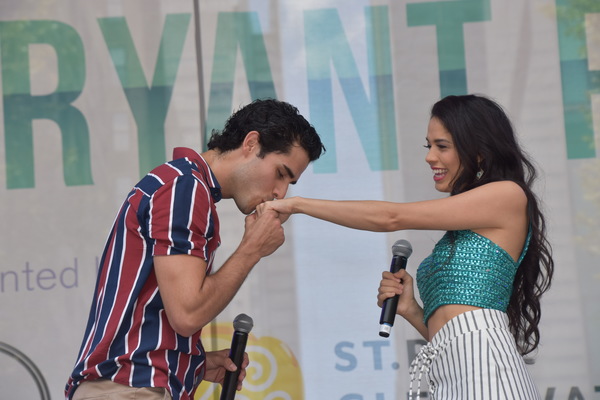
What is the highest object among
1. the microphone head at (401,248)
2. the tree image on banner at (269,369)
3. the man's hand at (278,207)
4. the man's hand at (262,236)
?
the man's hand at (278,207)

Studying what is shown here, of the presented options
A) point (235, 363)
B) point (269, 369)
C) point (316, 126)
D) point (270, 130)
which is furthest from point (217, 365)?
point (316, 126)

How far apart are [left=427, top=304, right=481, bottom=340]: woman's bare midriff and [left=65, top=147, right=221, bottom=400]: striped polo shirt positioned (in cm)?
73

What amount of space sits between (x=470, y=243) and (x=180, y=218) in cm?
88

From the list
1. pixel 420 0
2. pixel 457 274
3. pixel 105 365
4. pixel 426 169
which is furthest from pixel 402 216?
pixel 420 0

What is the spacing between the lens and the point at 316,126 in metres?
3.74

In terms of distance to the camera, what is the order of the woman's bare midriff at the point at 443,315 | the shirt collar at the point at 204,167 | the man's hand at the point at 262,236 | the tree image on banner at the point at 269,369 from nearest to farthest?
1. the man's hand at the point at 262,236
2. the shirt collar at the point at 204,167
3. the woman's bare midriff at the point at 443,315
4. the tree image on banner at the point at 269,369

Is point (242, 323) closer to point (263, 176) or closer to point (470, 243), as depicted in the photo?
point (263, 176)

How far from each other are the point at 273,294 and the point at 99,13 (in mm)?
1583

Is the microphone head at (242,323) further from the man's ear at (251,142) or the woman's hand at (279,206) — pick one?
the man's ear at (251,142)

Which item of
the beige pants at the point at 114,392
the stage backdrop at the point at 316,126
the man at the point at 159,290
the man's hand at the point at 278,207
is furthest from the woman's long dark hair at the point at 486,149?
the stage backdrop at the point at 316,126

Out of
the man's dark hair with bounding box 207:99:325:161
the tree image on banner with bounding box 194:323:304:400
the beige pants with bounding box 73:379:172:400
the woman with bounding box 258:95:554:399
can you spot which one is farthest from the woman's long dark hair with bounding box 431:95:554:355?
the tree image on banner with bounding box 194:323:304:400

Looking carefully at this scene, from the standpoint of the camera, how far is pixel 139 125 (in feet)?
12.3

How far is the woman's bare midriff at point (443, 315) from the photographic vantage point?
2232 mm

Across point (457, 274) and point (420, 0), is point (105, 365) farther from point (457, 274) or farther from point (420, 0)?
point (420, 0)
